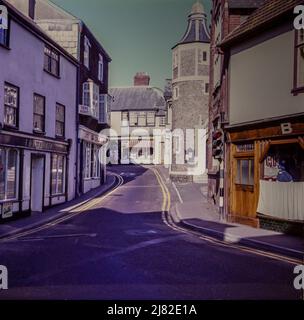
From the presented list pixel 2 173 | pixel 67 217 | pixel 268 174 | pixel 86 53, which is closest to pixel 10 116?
pixel 2 173

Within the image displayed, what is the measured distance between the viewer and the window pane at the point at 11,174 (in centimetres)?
1513

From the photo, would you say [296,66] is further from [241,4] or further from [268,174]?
[241,4]

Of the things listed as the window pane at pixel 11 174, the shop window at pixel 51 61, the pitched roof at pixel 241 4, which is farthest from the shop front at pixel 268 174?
the shop window at pixel 51 61

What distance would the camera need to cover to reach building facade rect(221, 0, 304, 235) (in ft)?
38.8

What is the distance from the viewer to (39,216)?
53.4ft

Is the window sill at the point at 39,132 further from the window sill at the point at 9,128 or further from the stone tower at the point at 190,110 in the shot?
the stone tower at the point at 190,110

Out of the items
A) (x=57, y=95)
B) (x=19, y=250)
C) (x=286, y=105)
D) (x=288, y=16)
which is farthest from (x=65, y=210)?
(x=288, y=16)

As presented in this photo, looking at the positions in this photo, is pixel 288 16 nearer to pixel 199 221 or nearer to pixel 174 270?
pixel 199 221

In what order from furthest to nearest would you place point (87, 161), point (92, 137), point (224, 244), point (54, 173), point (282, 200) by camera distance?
1. point (92, 137)
2. point (87, 161)
3. point (54, 173)
4. point (282, 200)
5. point (224, 244)

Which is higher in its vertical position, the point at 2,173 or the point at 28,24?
the point at 28,24

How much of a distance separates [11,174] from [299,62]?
35.0 ft

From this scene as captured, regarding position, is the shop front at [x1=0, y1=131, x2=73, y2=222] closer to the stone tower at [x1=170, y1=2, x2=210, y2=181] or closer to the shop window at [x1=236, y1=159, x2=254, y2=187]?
the stone tower at [x1=170, y1=2, x2=210, y2=181]

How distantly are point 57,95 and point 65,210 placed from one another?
579 centimetres

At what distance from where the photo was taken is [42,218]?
616 inches
